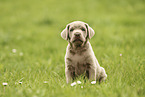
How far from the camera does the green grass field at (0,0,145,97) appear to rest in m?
2.75

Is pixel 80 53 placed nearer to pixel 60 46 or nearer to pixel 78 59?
pixel 78 59

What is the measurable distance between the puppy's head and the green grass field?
68cm

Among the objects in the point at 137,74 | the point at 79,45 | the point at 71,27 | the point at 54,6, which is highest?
the point at 54,6

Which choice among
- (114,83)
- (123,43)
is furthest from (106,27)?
(114,83)

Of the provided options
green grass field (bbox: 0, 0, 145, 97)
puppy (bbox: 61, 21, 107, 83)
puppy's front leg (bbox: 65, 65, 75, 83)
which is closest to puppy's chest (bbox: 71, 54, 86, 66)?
puppy (bbox: 61, 21, 107, 83)

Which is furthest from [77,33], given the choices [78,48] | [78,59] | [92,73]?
[92,73]

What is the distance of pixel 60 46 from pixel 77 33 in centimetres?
329

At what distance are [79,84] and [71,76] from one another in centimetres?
53

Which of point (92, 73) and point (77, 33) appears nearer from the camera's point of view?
point (77, 33)

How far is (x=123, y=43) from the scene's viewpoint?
18.6 ft

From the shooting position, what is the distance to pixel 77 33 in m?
3.02

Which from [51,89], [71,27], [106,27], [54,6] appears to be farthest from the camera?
[54,6]

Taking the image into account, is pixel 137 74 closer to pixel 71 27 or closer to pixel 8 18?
pixel 71 27

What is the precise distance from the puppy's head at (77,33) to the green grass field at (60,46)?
676 mm
